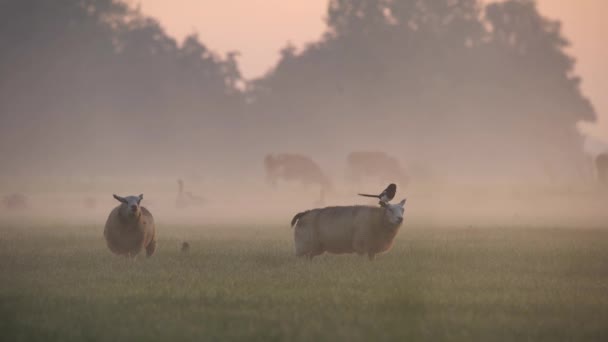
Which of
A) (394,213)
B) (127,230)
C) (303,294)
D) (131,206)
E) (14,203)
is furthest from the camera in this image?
(14,203)

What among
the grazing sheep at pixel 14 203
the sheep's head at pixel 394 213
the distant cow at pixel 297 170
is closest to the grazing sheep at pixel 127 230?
the sheep's head at pixel 394 213

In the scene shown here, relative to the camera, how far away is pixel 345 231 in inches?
793

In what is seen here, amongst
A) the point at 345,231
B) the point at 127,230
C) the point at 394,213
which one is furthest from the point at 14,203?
the point at 394,213

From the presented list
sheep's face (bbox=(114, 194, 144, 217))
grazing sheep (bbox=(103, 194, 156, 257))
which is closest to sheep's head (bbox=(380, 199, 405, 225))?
sheep's face (bbox=(114, 194, 144, 217))

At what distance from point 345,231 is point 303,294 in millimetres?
4611

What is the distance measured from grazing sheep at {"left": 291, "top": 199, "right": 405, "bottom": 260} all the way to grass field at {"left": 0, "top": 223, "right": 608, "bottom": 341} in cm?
28

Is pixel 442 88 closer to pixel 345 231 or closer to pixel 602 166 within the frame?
pixel 602 166

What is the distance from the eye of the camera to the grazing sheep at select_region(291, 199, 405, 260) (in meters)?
20.0

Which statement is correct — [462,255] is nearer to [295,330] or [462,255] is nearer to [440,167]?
[295,330]

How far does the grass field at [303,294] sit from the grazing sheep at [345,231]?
280 mm

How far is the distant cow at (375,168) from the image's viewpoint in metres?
73.2

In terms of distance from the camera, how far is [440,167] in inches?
3898

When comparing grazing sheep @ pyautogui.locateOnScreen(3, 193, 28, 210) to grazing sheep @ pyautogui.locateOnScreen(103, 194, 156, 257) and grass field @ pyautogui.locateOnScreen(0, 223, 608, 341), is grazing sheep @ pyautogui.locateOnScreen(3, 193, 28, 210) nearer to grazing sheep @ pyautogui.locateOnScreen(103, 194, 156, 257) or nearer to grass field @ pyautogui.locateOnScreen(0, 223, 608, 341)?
grass field @ pyautogui.locateOnScreen(0, 223, 608, 341)

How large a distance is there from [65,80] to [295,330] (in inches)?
3526
